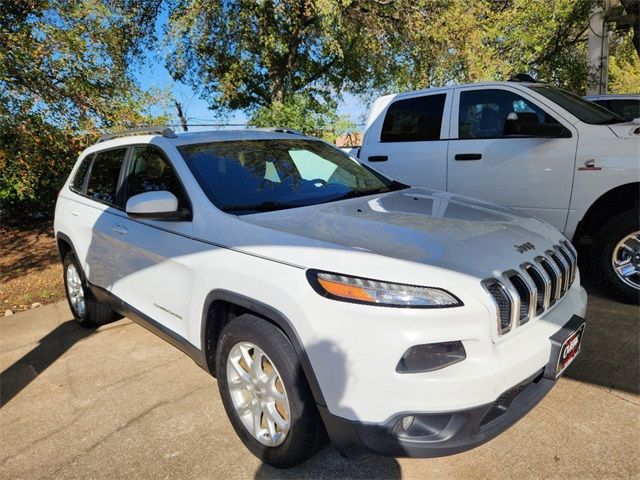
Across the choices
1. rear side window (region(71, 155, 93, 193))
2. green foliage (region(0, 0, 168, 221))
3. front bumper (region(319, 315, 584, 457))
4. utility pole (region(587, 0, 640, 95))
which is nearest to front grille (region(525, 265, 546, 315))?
front bumper (region(319, 315, 584, 457))

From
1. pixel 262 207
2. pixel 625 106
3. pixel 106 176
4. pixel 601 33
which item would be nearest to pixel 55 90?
pixel 106 176

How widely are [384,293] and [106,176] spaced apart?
2.91 meters

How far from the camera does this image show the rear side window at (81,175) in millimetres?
4387

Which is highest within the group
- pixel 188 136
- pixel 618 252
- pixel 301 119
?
pixel 301 119

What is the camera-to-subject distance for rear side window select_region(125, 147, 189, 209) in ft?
9.80

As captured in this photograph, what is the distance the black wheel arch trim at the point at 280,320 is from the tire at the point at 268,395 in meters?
0.06

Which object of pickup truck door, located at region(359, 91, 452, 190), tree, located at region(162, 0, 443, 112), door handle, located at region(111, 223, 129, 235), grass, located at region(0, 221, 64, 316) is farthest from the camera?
tree, located at region(162, 0, 443, 112)

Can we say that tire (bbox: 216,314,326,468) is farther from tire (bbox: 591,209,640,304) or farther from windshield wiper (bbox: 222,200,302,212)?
tire (bbox: 591,209,640,304)

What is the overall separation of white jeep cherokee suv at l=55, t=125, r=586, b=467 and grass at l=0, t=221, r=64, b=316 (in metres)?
3.05

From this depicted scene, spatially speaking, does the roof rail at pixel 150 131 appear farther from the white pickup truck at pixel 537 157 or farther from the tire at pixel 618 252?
the tire at pixel 618 252

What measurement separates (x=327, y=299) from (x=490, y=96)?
358 centimetres

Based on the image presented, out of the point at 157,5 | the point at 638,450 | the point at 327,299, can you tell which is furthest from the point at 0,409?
the point at 157,5

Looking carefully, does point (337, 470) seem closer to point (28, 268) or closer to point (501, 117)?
point (501, 117)

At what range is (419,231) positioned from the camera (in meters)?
2.36
